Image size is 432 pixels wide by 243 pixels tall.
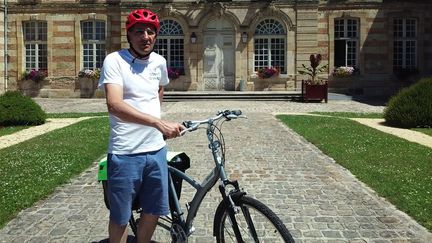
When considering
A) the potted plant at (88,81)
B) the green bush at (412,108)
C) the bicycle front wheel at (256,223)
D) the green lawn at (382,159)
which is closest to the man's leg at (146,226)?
the bicycle front wheel at (256,223)

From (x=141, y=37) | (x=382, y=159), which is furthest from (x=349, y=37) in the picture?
(x=141, y=37)

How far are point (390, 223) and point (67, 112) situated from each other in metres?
14.4

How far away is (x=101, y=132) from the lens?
38.4 ft

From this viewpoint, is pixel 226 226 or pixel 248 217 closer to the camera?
pixel 248 217

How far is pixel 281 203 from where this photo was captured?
5.95 m

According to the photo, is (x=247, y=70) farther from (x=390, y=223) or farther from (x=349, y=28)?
(x=390, y=223)

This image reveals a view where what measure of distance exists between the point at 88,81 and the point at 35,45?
132 inches

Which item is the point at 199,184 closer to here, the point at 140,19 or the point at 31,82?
the point at 140,19

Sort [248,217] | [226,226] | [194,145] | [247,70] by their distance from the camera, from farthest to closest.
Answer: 1. [247,70]
2. [194,145]
3. [226,226]
4. [248,217]

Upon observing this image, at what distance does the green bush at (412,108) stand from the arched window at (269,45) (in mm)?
9809

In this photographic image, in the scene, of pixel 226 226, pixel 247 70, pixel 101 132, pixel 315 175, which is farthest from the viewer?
pixel 247 70

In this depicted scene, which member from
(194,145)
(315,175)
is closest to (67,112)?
(194,145)

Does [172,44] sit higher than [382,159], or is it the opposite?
[172,44]

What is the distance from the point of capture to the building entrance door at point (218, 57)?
2347 centimetres
